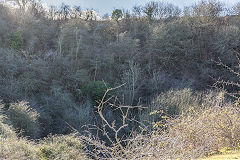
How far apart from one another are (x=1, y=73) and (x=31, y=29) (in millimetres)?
9075

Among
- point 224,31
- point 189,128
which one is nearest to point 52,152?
point 189,128

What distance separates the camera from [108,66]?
20812 millimetres

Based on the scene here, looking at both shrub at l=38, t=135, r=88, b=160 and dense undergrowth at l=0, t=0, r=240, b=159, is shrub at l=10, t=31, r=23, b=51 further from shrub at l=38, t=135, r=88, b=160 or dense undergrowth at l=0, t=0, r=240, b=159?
shrub at l=38, t=135, r=88, b=160

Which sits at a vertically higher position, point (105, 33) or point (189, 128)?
point (105, 33)

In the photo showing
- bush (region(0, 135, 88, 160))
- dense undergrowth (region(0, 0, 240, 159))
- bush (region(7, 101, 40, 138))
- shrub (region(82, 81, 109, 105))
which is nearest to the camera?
bush (region(0, 135, 88, 160))

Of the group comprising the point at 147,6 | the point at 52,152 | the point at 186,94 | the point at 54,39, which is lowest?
the point at 52,152

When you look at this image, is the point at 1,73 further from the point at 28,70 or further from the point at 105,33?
the point at 105,33

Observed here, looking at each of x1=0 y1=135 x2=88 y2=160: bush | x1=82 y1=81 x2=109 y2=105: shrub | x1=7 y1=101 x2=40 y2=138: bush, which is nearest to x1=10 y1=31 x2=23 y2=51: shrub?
x1=82 y1=81 x2=109 y2=105: shrub

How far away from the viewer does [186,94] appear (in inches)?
543

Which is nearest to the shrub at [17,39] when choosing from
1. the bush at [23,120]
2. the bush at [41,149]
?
the bush at [23,120]

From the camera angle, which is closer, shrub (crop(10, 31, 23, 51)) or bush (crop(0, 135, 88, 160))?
bush (crop(0, 135, 88, 160))

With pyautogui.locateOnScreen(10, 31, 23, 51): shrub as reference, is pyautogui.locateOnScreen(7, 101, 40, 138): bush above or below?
below

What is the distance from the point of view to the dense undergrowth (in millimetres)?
13828

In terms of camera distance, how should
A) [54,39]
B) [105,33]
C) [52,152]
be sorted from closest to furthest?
1. [52,152]
2. [54,39]
3. [105,33]
